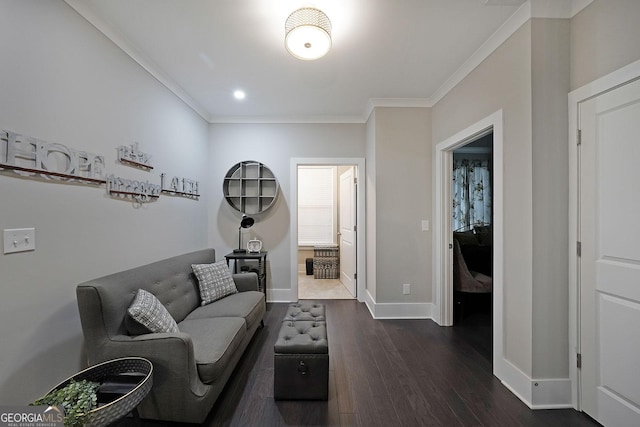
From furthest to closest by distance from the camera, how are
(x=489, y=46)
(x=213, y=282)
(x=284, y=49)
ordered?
1. (x=213, y=282)
2. (x=284, y=49)
3. (x=489, y=46)

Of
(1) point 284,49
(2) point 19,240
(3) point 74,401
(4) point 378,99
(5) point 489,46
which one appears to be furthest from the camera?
(4) point 378,99

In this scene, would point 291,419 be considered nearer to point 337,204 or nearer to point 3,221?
point 3,221

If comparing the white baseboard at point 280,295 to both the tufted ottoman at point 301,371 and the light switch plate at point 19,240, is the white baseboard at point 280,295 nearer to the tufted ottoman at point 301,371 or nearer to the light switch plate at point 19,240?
the tufted ottoman at point 301,371

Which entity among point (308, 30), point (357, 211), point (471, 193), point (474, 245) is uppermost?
point (308, 30)

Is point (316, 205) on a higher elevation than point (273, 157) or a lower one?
lower

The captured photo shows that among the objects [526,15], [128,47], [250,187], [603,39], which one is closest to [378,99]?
[526,15]

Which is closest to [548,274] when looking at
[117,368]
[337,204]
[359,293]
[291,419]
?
[291,419]

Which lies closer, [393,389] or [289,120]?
[393,389]

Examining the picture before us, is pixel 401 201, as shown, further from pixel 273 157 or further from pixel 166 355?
pixel 166 355

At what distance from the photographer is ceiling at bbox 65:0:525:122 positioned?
1.90 meters

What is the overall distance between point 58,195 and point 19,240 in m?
0.35

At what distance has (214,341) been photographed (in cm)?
189

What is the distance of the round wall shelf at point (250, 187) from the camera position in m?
4.01

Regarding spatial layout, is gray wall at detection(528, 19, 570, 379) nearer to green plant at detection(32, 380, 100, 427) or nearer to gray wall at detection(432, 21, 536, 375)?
gray wall at detection(432, 21, 536, 375)
